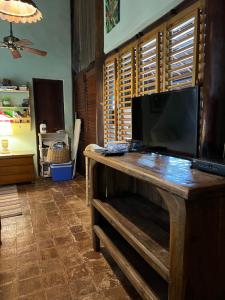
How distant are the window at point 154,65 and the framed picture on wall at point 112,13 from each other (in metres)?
0.40

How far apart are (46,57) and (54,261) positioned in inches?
171

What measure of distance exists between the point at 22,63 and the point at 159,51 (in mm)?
3562

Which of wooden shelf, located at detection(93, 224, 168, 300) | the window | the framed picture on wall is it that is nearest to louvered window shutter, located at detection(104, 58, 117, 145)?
the window

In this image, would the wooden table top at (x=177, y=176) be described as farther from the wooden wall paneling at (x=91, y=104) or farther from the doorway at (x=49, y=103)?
the doorway at (x=49, y=103)

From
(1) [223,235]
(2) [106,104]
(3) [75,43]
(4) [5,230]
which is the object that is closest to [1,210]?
(4) [5,230]

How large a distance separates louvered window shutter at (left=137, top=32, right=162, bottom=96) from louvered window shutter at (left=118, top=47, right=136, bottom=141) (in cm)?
13

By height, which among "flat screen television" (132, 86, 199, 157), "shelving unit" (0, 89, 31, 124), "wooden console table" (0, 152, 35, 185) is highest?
"shelving unit" (0, 89, 31, 124)

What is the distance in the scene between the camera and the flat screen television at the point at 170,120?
1.42m

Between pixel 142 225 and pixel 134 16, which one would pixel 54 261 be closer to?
pixel 142 225

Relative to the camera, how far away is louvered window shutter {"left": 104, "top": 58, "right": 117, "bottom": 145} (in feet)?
10.8

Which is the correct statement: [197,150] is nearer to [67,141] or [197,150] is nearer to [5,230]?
[5,230]

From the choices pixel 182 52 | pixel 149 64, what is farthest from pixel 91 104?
pixel 182 52

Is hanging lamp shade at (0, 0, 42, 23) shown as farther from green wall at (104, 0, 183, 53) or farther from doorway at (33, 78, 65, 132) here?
doorway at (33, 78, 65, 132)

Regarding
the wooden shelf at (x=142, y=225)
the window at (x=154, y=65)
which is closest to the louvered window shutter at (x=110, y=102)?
the window at (x=154, y=65)
